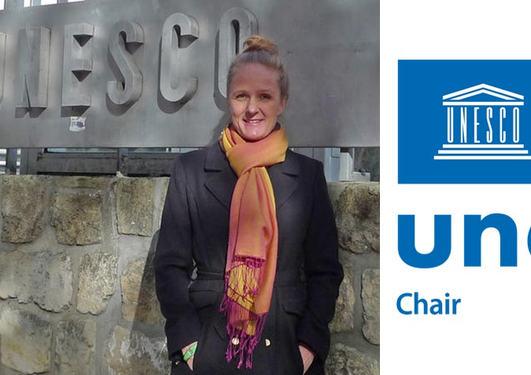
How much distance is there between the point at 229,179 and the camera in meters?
2.36

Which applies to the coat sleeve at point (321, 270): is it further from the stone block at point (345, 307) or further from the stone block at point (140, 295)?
the stone block at point (140, 295)

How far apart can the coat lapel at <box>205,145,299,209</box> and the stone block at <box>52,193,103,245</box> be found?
919 millimetres

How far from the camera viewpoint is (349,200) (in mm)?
2600

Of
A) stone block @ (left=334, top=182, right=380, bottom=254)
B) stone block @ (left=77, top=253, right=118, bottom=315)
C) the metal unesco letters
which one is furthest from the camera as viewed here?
stone block @ (left=77, top=253, right=118, bottom=315)

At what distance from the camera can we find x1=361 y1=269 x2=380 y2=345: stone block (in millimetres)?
2566

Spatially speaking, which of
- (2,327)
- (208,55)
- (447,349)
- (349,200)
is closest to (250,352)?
(349,200)

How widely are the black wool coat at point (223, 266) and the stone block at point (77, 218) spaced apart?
0.81 m

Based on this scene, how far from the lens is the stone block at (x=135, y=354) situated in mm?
2906

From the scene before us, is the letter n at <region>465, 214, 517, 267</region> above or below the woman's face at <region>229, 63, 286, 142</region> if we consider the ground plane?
below

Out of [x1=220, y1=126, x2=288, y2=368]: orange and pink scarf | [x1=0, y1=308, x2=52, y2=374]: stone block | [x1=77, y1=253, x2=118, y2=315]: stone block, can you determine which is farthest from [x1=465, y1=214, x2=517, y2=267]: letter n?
[x1=0, y1=308, x2=52, y2=374]: stone block

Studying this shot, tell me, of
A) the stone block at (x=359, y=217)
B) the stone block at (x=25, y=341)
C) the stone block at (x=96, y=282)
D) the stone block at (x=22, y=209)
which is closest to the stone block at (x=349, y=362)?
the stone block at (x=359, y=217)

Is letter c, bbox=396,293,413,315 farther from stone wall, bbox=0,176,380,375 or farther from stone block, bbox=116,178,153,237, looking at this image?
stone block, bbox=116,178,153,237

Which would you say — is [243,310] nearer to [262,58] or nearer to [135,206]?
[262,58]

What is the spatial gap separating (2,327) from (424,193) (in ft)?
8.58
